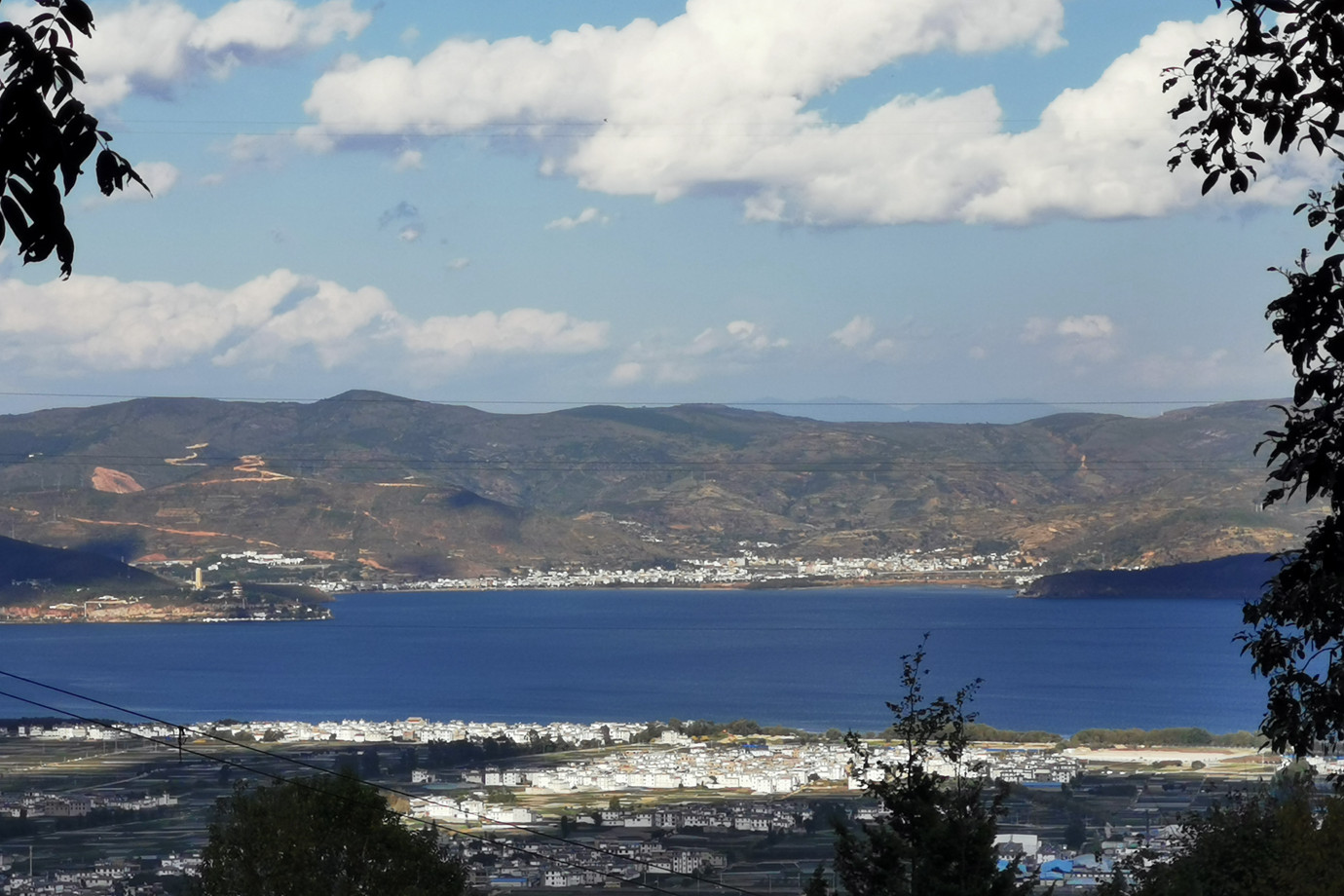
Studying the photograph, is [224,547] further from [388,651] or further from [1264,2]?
[1264,2]

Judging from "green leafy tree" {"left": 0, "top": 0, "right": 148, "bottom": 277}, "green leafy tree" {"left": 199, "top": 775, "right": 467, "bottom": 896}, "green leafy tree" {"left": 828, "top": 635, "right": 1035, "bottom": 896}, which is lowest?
"green leafy tree" {"left": 199, "top": 775, "right": 467, "bottom": 896}

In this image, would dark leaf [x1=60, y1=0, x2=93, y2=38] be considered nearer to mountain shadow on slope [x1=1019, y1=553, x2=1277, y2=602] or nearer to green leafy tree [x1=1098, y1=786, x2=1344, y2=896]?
green leafy tree [x1=1098, y1=786, x2=1344, y2=896]

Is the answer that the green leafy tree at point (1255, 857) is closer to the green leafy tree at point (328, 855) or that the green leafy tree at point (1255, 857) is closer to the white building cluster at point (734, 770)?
the green leafy tree at point (328, 855)

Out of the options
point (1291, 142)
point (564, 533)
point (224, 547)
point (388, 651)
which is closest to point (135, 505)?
point (224, 547)

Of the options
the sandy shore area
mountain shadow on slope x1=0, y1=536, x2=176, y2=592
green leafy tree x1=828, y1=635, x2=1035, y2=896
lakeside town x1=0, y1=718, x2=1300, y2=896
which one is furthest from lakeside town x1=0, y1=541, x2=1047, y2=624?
green leafy tree x1=828, y1=635, x2=1035, y2=896

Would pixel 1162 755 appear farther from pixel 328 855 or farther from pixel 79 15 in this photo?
pixel 79 15

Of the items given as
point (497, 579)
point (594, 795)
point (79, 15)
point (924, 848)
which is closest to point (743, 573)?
point (497, 579)
